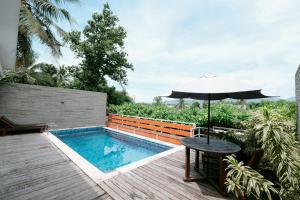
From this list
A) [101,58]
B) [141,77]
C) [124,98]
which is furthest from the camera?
[141,77]

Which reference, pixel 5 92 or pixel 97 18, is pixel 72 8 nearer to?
pixel 5 92

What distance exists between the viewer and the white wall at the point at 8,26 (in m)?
2.94

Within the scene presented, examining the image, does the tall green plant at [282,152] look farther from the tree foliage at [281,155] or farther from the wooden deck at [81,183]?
the wooden deck at [81,183]

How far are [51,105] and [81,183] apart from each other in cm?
776

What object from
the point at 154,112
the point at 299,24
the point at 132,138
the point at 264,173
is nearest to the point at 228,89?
the point at 264,173

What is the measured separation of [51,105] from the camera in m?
9.66

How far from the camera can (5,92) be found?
8148 millimetres

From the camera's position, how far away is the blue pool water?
6934 millimetres

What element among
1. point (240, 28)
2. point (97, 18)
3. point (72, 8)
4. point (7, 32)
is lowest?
point (7, 32)

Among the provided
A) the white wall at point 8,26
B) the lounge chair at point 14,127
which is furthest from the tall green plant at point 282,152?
the lounge chair at point 14,127

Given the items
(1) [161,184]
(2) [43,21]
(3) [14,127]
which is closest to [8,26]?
(1) [161,184]

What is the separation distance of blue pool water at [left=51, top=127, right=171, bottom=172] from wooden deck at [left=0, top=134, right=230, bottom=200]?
7.35 ft

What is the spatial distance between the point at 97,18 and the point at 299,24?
1529 centimetres

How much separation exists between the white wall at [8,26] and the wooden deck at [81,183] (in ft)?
8.47
